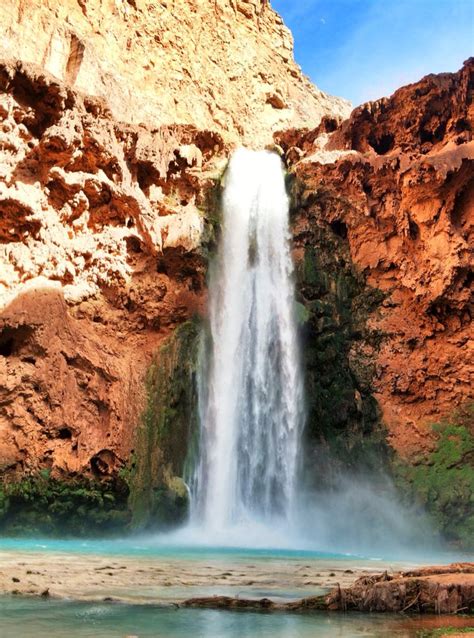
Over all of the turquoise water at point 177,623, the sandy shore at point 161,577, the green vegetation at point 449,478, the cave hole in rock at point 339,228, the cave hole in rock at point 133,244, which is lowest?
the sandy shore at point 161,577

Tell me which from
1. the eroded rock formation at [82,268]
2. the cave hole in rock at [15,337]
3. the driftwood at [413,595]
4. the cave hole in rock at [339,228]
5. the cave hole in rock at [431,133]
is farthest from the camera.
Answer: the cave hole in rock at [339,228]

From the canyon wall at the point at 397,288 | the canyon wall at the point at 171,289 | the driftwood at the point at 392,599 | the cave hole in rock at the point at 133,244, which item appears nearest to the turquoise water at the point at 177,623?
the driftwood at the point at 392,599

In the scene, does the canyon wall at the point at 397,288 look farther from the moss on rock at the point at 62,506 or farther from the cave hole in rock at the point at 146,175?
the moss on rock at the point at 62,506

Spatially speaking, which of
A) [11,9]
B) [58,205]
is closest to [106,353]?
[58,205]

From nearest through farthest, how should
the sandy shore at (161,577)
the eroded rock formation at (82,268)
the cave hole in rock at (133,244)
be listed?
the sandy shore at (161,577) < the eroded rock formation at (82,268) < the cave hole in rock at (133,244)

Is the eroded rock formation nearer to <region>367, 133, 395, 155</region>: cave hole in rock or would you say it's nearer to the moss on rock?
the moss on rock

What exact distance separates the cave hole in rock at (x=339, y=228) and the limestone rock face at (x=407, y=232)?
47 millimetres

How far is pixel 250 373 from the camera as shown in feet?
75.0

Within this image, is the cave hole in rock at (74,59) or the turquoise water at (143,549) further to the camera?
the cave hole in rock at (74,59)

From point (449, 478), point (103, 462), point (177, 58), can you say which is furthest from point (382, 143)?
point (103, 462)

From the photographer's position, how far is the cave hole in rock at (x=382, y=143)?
1038 inches

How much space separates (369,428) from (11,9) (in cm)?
2449

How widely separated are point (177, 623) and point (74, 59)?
90.3ft

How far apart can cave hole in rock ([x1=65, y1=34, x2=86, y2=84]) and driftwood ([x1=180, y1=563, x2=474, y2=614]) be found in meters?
25.9
